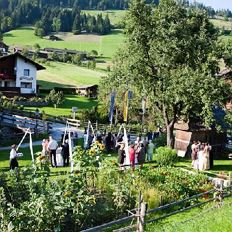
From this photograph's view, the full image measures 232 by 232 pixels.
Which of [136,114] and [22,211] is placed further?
[136,114]

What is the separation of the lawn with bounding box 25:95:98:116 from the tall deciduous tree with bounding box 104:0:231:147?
92.6ft

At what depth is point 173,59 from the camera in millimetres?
32781

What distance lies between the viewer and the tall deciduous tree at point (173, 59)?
3116 centimetres

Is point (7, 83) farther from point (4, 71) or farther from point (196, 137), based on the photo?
point (196, 137)

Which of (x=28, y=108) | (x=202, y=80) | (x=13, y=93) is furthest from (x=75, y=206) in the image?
(x=13, y=93)

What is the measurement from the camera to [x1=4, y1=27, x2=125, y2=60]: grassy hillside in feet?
562

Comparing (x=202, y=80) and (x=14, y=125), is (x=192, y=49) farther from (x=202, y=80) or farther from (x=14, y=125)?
(x=14, y=125)

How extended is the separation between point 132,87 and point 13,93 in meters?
40.7

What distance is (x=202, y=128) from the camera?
3447cm

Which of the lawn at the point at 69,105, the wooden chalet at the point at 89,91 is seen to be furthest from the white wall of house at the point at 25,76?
the wooden chalet at the point at 89,91

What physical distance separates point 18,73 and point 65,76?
30.3 m

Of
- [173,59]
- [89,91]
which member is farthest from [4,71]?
[173,59]

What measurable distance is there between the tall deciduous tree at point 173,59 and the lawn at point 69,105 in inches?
1112

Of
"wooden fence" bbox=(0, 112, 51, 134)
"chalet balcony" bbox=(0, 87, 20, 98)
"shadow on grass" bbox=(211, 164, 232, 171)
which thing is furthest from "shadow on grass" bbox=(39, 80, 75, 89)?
"shadow on grass" bbox=(211, 164, 232, 171)
